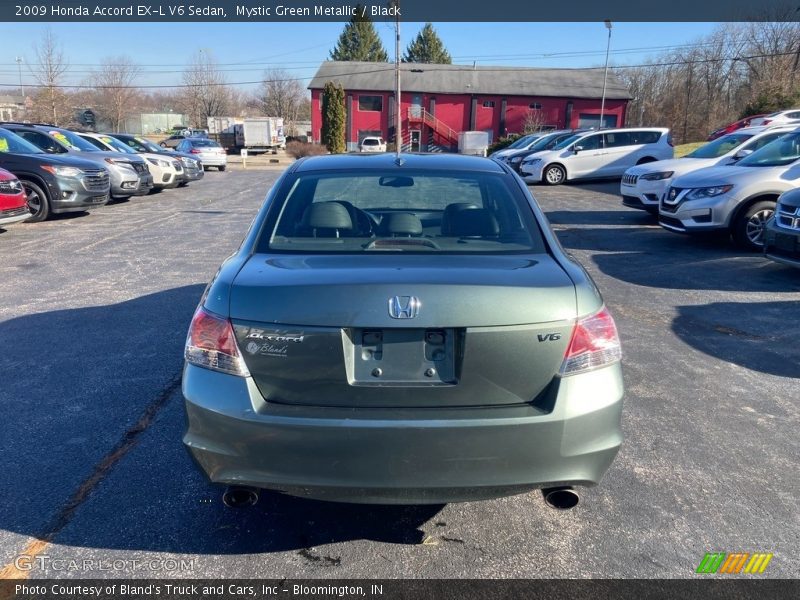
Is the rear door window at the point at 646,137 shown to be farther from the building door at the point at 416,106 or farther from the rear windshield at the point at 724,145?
the building door at the point at 416,106

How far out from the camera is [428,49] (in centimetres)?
8856

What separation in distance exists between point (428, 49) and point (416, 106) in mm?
35935

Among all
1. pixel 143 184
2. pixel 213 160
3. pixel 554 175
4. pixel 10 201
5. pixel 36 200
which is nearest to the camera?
pixel 10 201

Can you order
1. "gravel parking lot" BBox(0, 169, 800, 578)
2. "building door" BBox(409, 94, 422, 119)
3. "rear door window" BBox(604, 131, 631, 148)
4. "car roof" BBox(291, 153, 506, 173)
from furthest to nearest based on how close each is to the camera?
"building door" BBox(409, 94, 422, 119), "rear door window" BBox(604, 131, 631, 148), "car roof" BBox(291, 153, 506, 173), "gravel parking lot" BBox(0, 169, 800, 578)

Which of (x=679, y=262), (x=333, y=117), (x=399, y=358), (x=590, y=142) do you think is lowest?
(x=679, y=262)

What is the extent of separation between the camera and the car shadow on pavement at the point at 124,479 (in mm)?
2812

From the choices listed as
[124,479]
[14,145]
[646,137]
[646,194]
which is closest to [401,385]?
[124,479]

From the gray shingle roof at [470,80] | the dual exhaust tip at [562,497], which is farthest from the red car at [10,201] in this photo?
the gray shingle roof at [470,80]

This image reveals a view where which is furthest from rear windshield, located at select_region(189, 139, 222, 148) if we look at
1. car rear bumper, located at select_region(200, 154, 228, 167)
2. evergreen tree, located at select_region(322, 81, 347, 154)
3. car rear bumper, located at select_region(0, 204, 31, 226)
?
car rear bumper, located at select_region(0, 204, 31, 226)

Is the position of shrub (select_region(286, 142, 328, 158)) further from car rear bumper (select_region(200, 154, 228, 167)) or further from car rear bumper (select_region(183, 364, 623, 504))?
car rear bumper (select_region(183, 364, 623, 504))

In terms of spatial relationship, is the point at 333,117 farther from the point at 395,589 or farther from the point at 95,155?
the point at 395,589

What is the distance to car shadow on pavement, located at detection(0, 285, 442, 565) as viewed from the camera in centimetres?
281

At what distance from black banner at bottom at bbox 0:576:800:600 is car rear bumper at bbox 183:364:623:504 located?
1.26 feet
